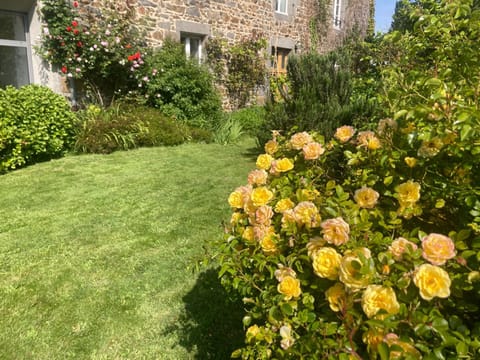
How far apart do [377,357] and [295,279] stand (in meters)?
0.33

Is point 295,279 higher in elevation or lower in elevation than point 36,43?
lower

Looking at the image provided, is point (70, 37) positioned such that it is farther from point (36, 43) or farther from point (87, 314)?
point (87, 314)

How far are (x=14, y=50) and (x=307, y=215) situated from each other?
7.85 m

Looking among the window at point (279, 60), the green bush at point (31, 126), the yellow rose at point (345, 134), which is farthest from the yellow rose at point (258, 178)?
the window at point (279, 60)

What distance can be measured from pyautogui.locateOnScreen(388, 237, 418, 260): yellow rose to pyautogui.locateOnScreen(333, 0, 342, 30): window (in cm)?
1572

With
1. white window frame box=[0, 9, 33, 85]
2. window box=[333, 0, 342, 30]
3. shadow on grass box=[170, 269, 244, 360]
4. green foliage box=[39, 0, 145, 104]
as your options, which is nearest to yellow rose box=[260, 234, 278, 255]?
shadow on grass box=[170, 269, 244, 360]

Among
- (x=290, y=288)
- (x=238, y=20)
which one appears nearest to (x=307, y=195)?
(x=290, y=288)

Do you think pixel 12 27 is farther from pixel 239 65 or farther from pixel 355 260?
pixel 355 260

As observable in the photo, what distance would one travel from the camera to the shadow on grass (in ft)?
6.80

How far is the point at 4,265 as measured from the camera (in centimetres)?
284

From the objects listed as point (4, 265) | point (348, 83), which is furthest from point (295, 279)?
point (348, 83)

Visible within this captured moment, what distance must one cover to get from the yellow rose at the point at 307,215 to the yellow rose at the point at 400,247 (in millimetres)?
284

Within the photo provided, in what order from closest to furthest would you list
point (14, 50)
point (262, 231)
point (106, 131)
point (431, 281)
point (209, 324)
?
point (431, 281) < point (262, 231) < point (209, 324) < point (106, 131) < point (14, 50)

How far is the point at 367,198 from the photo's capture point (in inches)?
52.0
